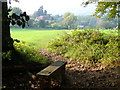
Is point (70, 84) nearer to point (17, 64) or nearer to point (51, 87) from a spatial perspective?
point (51, 87)

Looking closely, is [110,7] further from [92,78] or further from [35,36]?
[35,36]

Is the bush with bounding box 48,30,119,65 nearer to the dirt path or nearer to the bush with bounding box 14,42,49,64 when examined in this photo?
the dirt path

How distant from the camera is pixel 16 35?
7.75 metres

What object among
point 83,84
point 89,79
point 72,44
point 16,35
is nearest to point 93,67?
point 89,79

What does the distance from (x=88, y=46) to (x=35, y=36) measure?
9.79 ft

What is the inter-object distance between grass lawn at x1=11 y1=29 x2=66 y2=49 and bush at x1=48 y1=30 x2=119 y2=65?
0.47 m

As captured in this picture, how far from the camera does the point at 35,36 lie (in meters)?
8.45

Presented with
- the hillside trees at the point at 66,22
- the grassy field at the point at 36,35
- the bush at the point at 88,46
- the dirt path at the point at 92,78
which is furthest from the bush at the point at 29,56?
the hillside trees at the point at 66,22

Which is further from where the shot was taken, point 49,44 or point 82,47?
point 49,44

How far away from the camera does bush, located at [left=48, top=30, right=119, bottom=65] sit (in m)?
5.81

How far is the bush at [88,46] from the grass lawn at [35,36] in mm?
475

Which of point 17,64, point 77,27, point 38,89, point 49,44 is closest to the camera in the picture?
point 38,89

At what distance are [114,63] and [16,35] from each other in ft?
15.4

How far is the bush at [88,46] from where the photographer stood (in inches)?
229
